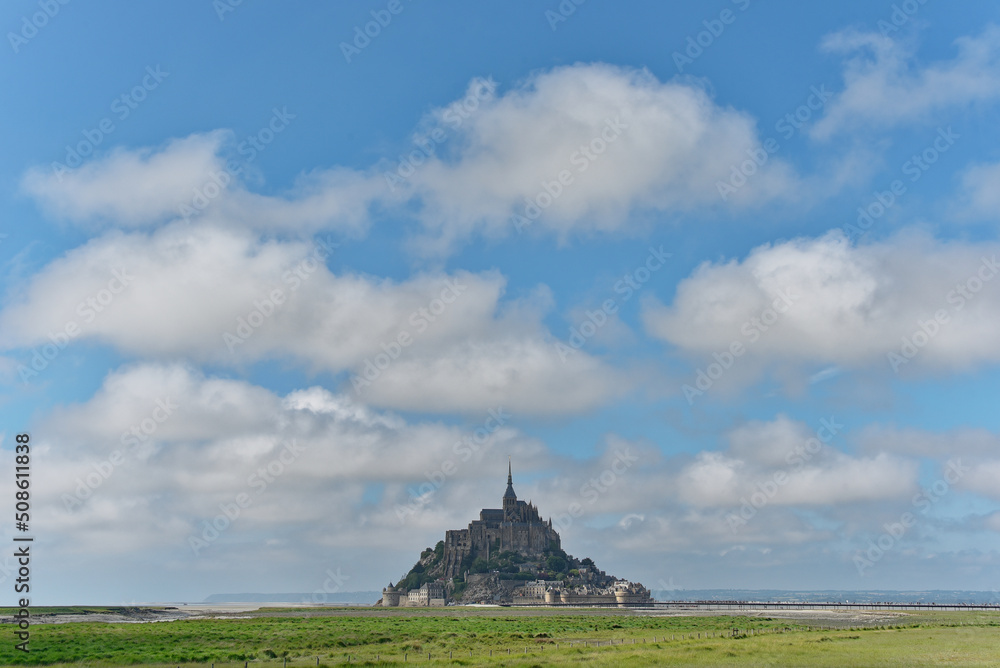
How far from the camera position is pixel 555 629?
89.8 meters

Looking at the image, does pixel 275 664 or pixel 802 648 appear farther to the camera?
pixel 802 648

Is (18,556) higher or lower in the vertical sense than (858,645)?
higher

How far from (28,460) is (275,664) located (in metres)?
19.8

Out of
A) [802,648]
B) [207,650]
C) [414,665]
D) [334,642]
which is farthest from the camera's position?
[334,642]

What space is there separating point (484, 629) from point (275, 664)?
41447mm

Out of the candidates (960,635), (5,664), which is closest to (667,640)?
(960,635)

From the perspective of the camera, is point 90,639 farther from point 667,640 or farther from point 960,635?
point 960,635

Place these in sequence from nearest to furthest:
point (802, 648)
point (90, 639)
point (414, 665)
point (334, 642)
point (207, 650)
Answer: point (414, 665) < point (802, 648) < point (207, 650) < point (334, 642) < point (90, 639)

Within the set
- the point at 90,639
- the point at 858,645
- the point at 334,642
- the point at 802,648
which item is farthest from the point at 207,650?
the point at 858,645

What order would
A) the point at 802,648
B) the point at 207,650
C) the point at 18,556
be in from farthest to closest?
the point at 207,650 → the point at 802,648 → the point at 18,556

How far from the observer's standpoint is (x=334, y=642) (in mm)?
70000

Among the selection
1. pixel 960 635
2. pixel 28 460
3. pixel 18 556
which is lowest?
pixel 960 635

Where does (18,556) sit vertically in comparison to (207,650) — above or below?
above

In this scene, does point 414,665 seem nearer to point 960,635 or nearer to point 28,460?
point 28,460
